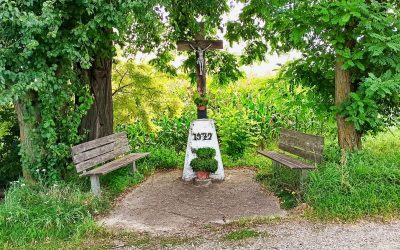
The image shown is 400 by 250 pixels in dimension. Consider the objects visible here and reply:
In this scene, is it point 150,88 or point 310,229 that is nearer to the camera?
point 310,229

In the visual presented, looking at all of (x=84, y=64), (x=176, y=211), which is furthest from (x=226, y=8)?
(x=176, y=211)

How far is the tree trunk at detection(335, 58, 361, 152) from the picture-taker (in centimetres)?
652

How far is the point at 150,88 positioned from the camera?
8953mm

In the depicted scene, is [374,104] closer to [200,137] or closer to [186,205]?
[200,137]

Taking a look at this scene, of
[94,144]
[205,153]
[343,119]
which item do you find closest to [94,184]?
[94,144]

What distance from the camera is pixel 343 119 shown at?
6648 millimetres

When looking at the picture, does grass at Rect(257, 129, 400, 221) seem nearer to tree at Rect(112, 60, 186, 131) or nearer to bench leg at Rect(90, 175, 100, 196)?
bench leg at Rect(90, 175, 100, 196)

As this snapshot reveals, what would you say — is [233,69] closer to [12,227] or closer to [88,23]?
[88,23]

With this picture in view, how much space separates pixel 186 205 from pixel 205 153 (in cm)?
138

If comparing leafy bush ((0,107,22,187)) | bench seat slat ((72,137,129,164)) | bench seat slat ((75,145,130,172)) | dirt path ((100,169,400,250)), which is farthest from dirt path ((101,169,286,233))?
leafy bush ((0,107,22,187))

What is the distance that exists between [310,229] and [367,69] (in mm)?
3102

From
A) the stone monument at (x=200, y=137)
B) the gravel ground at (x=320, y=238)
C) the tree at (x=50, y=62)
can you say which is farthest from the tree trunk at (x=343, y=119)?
the tree at (x=50, y=62)

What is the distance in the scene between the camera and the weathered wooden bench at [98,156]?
6.05 meters

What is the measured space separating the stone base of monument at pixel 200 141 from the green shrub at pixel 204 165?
0.20 metres
